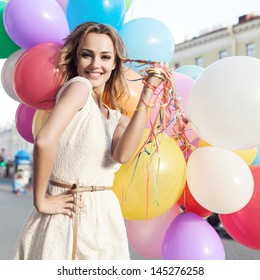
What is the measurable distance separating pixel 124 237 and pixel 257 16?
80.5 feet

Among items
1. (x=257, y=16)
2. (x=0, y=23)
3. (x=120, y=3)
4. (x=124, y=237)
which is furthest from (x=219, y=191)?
(x=257, y=16)

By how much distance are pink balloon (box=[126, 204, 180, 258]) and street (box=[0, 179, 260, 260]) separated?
3.30 feet

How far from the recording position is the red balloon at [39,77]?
2582mm

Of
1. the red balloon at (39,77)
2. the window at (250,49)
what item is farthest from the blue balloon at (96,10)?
the window at (250,49)

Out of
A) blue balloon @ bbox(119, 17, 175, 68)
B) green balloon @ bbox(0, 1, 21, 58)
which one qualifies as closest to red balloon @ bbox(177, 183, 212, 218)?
blue balloon @ bbox(119, 17, 175, 68)

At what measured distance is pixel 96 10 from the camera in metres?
2.82

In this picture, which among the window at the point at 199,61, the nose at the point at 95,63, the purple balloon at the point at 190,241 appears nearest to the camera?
the nose at the point at 95,63

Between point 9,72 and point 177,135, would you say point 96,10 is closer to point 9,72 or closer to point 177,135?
point 9,72

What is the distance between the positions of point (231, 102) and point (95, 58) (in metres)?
0.87

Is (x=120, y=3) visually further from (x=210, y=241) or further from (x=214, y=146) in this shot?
(x=210, y=241)

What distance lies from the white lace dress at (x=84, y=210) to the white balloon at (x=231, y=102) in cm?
83

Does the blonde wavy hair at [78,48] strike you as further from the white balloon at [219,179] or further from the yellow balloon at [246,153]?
the yellow balloon at [246,153]

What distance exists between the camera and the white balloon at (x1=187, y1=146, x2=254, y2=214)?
8.64ft

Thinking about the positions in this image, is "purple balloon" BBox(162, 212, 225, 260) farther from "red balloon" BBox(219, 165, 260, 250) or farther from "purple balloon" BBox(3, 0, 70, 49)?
"purple balloon" BBox(3, 0, 70, 49)
